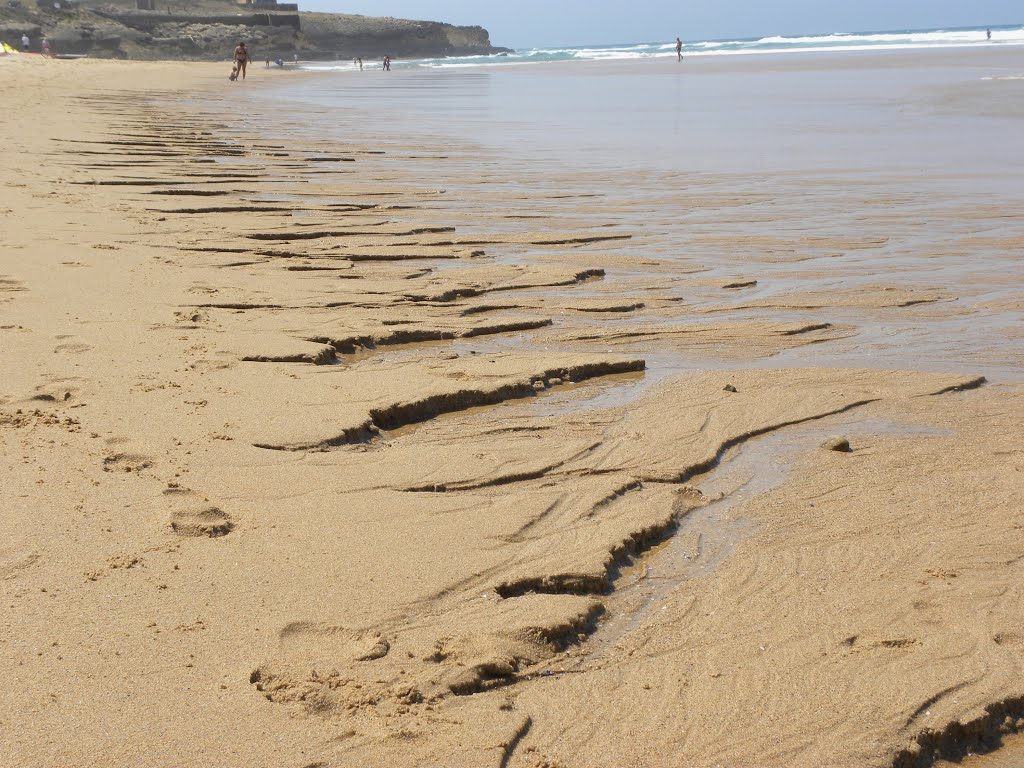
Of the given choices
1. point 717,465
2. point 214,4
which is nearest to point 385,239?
point 717,465

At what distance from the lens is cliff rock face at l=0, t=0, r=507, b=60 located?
5288 cm

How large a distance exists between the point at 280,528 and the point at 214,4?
8403 cm

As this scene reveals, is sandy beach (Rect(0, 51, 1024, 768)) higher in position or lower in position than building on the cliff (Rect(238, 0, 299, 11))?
lower

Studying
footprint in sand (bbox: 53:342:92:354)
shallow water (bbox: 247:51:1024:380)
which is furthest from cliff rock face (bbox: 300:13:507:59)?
footprint in sand (bbox: 53:342:92:354)

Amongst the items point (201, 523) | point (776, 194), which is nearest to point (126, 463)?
point (201, 523)

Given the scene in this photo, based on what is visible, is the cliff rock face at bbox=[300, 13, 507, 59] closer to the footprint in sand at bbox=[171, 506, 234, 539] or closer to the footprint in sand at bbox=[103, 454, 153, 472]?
the footprint in sand at bbox=[103, 454, 153, 472]

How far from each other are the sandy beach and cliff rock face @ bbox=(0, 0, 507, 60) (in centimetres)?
4956

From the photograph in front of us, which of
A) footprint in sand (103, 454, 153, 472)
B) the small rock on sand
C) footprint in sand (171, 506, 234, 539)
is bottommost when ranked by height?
the small rock on sand

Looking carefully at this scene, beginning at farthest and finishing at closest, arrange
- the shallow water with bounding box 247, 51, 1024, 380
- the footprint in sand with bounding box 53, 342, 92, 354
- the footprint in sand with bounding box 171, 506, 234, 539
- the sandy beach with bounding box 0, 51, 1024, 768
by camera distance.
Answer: the shallow water with bounding box 247, 51, 1024, 380 → the footprint in sand with bounding box 53, 342, 92, 354 → the footprint in sand with bounding box 171, 506, 234, 539 → the sandy beach with bounding box 0, 51, 1024, 768

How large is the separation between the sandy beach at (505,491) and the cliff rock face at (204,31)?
4956 cm

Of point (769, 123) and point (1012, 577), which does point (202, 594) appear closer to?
point (1012, 577)

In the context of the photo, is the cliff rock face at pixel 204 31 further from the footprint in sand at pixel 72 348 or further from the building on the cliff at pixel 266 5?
the footprint in sand at pixel 72 348

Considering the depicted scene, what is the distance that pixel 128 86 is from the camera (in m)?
26.4

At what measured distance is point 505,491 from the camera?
2828 mm
